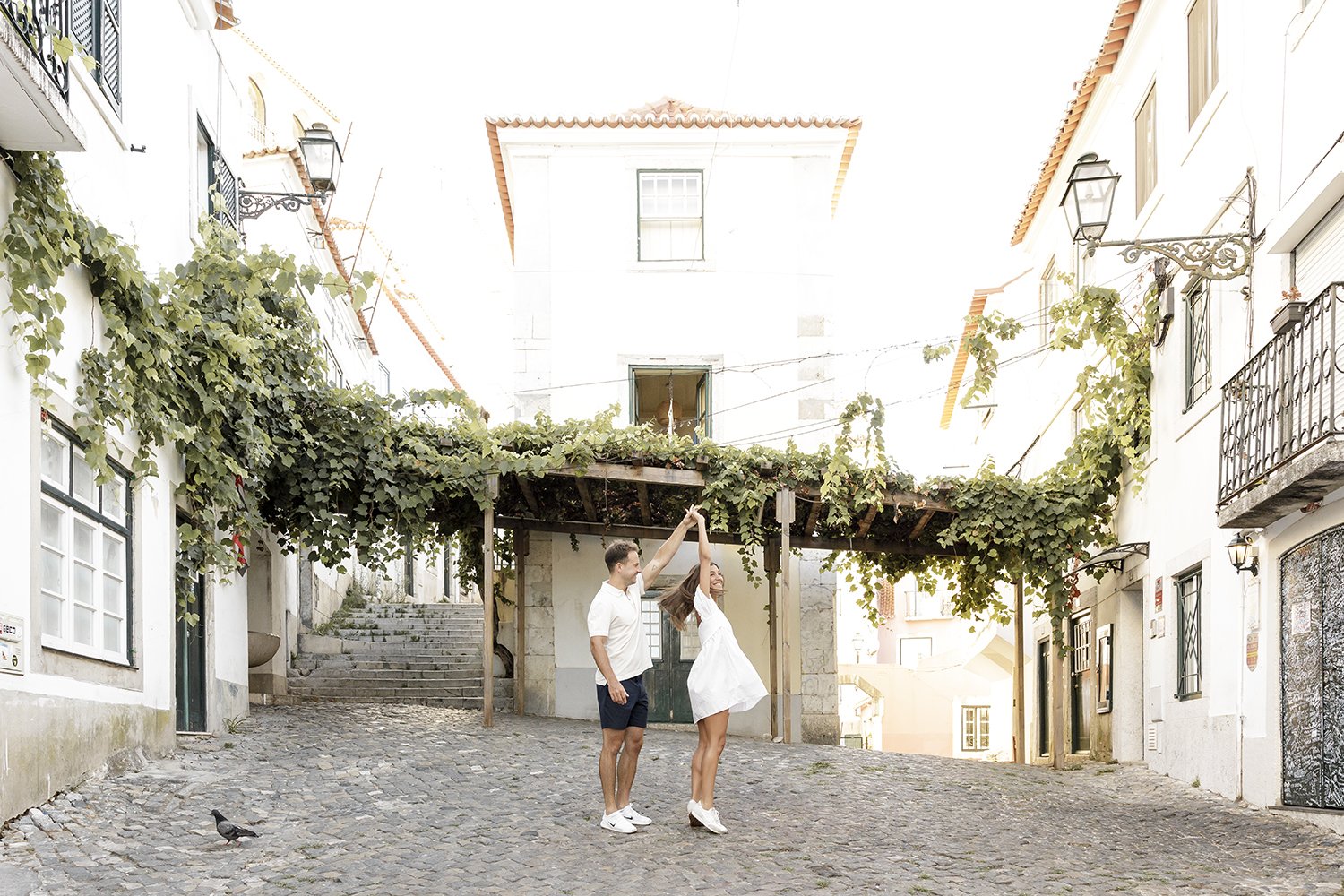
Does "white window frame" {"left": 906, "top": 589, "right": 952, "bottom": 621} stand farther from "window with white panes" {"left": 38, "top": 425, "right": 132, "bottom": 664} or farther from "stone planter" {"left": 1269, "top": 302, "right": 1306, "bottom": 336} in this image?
"window with white panes" {"left": 38, "top": 425, "right": 132, "bottom": 664}

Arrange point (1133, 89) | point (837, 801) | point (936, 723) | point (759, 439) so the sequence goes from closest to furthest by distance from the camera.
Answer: point (837, 801), point (1133, 89), point (759, 439), point (936, 723)

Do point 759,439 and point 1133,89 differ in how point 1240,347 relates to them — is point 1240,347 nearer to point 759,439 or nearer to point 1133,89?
point 1133,89

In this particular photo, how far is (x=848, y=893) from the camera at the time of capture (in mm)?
6625

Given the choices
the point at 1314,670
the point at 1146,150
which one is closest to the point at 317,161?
the point at 1146,150

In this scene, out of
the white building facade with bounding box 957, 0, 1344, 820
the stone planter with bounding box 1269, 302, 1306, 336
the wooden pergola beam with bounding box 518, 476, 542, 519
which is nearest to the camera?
the stone planter with bounding box 1269, 302, 1306, 336

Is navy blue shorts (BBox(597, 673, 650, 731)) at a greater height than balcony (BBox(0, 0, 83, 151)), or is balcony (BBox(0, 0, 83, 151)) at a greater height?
balcony (BBox(0, 0, 83, 151))

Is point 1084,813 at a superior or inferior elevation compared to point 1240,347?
inferior

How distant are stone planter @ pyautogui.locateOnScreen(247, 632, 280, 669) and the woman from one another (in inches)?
346

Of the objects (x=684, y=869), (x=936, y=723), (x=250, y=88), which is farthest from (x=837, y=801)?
(x=250, y=88)

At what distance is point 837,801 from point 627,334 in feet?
35.0

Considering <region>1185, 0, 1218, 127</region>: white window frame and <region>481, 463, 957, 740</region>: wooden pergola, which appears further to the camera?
<region>481, 463, 957, 740</region>: wooden pergola

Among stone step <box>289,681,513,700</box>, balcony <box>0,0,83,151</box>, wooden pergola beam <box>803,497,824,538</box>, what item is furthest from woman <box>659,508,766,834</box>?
stone step <box>289,681,513,700</box>

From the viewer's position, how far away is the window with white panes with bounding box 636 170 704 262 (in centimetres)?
1936

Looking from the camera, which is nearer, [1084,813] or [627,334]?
[1084,813]
